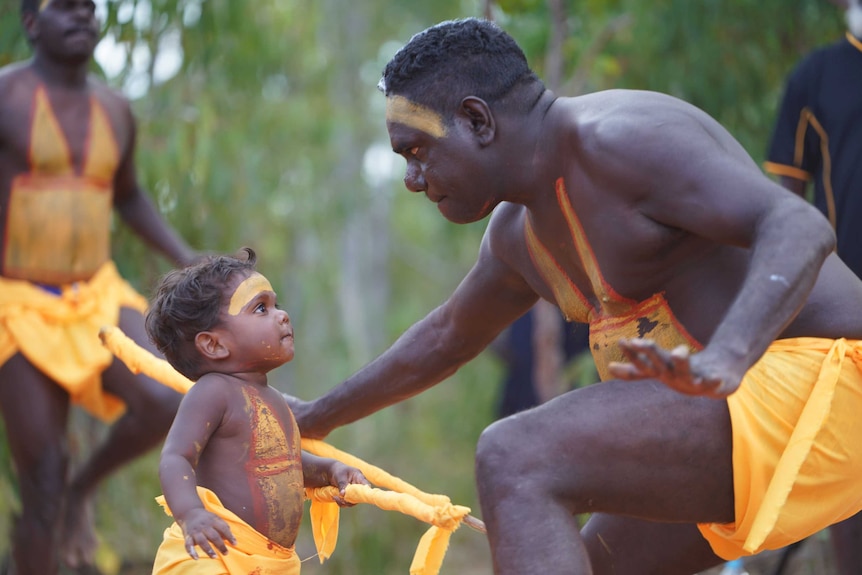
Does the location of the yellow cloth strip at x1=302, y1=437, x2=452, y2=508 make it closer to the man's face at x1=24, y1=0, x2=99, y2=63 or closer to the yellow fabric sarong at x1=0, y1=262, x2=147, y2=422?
the yellow fabric sarong at x1=0, y1=262, x2=147, y2=422

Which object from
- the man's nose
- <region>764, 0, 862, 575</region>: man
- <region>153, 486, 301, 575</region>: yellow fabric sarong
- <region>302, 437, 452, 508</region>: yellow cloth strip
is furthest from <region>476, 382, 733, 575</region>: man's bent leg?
<region>764, 0, 862, 575</region>: man

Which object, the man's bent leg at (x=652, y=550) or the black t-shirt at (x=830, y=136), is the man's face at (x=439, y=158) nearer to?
the man's bent leg at (x=652, y=550)

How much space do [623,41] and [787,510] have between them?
471cm

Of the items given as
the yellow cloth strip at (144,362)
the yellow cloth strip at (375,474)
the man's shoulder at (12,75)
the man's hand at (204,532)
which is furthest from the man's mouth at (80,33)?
the man's hand at (204,532)

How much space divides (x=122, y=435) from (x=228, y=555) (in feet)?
6.68

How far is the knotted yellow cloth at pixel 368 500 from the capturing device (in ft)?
8.05

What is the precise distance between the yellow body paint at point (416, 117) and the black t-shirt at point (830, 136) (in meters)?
1.98

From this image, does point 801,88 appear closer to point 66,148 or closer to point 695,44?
point 695,44

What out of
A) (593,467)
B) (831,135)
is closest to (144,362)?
(593,467)

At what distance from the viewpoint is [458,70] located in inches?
95.9

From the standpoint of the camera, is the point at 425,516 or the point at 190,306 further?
the point at 190,306

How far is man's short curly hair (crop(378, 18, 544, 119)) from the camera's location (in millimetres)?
2428

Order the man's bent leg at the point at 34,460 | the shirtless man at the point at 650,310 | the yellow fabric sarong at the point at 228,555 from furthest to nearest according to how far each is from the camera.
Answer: the man's bent leg at the point at 34,460
the yellow fabric sarong at the point at 228,555
the shirtless man at the point at 650,310

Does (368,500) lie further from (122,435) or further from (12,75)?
(12,75)
